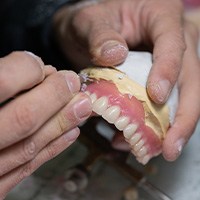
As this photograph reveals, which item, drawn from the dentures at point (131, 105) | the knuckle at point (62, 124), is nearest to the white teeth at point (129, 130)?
the dentures at point (131, 105)

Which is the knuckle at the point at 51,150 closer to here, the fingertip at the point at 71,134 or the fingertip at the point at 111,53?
the fingertip at the point at 71,134

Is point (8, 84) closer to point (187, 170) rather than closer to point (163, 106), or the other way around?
point (163, 106)

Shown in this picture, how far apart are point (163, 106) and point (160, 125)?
3 centimetres

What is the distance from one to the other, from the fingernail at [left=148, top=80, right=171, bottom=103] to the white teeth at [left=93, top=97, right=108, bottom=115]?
0.08 m

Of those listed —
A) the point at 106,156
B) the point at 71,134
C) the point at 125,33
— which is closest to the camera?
the point at 71,134

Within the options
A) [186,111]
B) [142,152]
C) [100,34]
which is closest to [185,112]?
[186,111]

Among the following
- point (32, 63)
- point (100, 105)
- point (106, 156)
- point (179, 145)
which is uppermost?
point (32, 63)

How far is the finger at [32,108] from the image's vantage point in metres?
0.49

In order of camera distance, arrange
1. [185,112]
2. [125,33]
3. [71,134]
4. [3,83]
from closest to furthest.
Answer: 1. [3,83]
2. [71,134]
3. [185,112]
4. [125,33]

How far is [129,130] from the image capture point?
0.63 metres

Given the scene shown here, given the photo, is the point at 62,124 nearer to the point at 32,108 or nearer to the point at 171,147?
the point at 32,108

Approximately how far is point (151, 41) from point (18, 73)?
419 millimetres

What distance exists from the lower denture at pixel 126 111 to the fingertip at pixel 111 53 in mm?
40

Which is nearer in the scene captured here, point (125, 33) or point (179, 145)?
point (179, 145)
